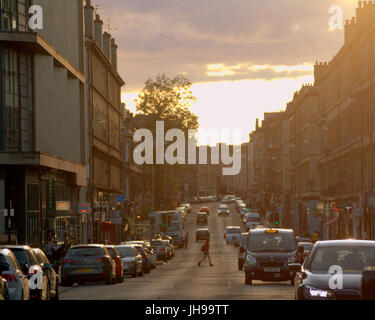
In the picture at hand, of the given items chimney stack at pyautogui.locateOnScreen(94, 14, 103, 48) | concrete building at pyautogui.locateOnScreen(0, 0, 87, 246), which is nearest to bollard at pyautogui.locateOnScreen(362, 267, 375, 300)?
concrete building at pyautogui.locateOnScreen(0, 0, 87, 246)

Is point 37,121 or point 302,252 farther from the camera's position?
point 37,121

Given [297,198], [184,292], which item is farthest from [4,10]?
[297,198]

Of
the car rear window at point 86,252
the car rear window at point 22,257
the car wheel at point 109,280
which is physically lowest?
the car wheel at point 109,280

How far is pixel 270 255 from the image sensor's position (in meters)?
32.9

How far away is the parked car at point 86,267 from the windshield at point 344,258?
18128 mm

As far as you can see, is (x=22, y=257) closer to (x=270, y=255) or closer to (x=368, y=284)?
(x=368, y=284)

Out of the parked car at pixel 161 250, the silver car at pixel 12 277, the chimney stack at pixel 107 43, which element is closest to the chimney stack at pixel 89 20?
the chimney stack at pixel 107 43

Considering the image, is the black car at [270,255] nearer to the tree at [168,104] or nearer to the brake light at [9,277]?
the brake light at [9,277]

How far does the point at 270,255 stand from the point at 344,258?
50.4ft

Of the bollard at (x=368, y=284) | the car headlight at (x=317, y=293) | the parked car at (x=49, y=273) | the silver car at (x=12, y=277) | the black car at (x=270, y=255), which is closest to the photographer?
the bollard at (x=368, y=284)

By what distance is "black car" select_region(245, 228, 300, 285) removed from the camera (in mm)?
32688

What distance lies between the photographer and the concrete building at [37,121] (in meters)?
52.7

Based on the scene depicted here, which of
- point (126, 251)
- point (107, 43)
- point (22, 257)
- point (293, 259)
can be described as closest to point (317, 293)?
point (22, 257)

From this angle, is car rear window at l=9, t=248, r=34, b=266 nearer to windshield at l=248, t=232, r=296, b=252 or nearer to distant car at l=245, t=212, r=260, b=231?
windshield at l=248, t=232, r=296, b=252
